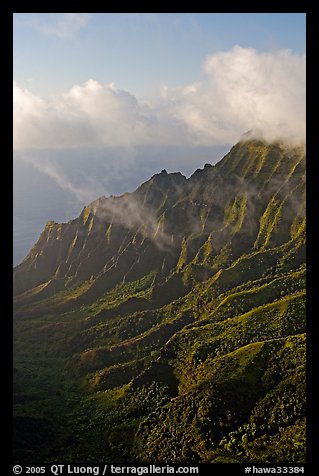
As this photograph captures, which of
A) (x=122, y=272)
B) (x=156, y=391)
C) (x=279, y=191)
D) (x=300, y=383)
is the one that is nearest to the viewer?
(x=300, y=383)

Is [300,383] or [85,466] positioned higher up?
[85,466]

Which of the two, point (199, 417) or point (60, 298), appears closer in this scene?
point (199, 417)

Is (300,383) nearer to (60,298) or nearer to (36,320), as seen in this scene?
(36,320)

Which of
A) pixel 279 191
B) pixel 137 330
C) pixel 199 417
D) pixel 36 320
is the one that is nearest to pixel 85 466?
pixel 199 417

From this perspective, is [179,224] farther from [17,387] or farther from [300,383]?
[300,383]

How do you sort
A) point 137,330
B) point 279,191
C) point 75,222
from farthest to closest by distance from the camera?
point 75,222, point 279,191, point 137,330

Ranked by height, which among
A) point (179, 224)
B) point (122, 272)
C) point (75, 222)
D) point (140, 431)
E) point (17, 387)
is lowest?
point (140, 431)

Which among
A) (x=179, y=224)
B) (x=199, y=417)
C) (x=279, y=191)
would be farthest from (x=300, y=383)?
(x=179, y=224)
